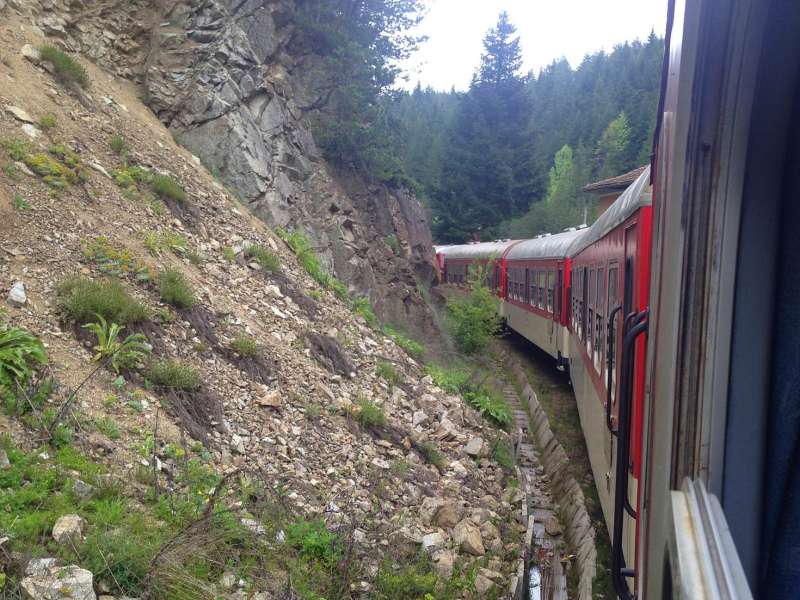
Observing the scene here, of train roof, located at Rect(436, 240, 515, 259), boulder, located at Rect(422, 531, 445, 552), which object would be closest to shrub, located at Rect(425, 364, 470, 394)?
boulder, located at Rect(422, 531, 445, 552)

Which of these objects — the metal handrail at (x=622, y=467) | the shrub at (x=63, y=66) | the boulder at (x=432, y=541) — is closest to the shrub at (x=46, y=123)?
the shrub at (x=63, y=66)

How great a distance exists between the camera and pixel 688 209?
1484mm

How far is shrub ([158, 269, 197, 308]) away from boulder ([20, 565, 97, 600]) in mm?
4363

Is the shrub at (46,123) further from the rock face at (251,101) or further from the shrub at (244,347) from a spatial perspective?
the shrub at (244,347)

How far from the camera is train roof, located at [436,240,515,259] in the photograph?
71.8 ft

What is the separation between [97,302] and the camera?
6633mm

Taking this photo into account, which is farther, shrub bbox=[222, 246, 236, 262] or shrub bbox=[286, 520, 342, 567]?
shrub bbox=[222, 246, 236, 262]

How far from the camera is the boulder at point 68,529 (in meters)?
4.09

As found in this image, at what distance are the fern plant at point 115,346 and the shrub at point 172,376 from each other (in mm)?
226

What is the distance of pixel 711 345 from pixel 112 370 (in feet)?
20.2

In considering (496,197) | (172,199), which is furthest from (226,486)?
(496,197)

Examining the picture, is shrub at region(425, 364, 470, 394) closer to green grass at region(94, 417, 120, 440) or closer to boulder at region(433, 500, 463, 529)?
boulder at region(433, 500, 463, 529)

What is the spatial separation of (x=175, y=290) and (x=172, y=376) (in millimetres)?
1548

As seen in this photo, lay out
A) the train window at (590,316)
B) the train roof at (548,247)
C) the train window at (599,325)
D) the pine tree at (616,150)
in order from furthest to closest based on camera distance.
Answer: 1. the pine tree at (616,150)
2. the train roof at (548,247)
3. the train window at (590,316)
4. the train window at (599,325)
